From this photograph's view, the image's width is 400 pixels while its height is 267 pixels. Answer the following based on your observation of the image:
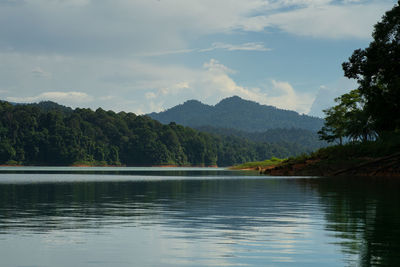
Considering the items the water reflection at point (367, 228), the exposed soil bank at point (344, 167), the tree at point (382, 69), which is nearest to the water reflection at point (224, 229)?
the water reflection at point (367, 228)

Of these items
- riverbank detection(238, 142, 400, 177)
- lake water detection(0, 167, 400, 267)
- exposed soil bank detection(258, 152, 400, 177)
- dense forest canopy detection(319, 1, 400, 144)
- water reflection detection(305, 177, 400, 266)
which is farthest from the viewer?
riverbank detection(238, 142, 400, 177)

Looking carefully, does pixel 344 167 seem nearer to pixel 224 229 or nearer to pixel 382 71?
pixel 382 71

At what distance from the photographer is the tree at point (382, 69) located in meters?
60.2

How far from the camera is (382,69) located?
61594 mm

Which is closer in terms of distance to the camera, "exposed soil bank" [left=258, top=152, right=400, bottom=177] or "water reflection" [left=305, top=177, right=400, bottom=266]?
"water reflection" [left=305, top=177, right=400, bottom=266]

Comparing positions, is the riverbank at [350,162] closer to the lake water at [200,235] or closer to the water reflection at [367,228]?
the water reflection at [367,228]

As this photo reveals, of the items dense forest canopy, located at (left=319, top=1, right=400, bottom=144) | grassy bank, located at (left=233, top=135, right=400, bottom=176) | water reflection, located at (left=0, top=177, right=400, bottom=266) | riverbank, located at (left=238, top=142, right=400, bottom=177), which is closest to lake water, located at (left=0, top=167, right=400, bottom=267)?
water reflection, located at (left=0, top=177, right=400, bottom=266)

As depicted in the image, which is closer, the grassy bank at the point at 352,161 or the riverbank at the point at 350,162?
the grassy bank at the point at 352,161

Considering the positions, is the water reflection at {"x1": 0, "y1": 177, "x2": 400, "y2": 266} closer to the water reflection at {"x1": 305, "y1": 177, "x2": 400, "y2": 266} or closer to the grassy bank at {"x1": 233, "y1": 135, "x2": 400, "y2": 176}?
the water reflection at {"x1": 305, "y1": 177, "x2": 400, "y2": 266}

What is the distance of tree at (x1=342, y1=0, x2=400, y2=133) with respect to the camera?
60219 millimetres

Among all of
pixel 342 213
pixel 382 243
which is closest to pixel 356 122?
pixel 342 213

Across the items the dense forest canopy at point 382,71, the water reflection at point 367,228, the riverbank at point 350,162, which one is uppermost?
the dense forest canopy at point 382,71

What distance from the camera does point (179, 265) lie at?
44.3ft

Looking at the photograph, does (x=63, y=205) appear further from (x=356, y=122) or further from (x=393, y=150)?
(x=356, y=122)
